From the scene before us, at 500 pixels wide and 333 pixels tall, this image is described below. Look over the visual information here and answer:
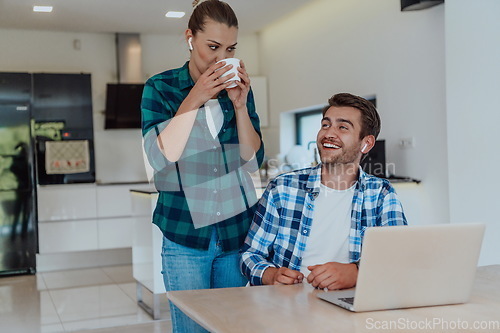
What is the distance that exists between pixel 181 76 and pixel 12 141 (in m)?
4.87

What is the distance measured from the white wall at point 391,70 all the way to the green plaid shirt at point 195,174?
2668 mm

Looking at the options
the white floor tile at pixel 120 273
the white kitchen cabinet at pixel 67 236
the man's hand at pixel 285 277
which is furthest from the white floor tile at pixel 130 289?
the man's hand at pixel 285 277

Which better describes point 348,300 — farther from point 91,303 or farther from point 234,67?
point 91,303

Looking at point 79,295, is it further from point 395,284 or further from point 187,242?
point 395,284

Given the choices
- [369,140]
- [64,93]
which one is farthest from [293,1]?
[369,140]

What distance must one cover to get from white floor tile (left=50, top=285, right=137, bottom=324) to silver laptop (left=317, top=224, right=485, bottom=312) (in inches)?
134

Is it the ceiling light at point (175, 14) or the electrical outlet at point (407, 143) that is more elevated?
the ceiling light at point (175, 14)

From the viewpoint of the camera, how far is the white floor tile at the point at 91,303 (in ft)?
14.7

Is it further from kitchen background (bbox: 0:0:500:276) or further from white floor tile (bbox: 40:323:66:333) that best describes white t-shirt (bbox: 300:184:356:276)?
white floor tile (bbox: 40:323:66:333)

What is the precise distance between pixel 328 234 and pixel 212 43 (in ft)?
2.12

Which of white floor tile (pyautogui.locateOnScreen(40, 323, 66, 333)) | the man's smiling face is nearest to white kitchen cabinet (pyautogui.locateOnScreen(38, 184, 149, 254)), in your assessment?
white floor tile (pyautogui.locateOnScreen(40, 323, 66, 333))

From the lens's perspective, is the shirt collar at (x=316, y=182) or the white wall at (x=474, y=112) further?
the white wall at (x=474, y=112)

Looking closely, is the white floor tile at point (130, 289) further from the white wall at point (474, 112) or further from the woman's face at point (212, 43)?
the woman's face at point (212, 43)

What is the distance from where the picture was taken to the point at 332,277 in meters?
1.55
